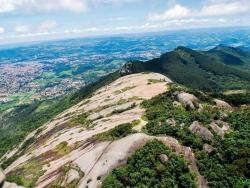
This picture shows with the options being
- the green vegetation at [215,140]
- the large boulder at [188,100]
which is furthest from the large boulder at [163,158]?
the large boulder at [188,100]

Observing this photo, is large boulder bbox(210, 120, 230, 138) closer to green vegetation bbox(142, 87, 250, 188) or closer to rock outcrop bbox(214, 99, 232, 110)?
green vegetation bbox(142, 87, 250, 188)

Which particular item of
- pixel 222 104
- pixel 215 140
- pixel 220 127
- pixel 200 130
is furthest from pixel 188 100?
pixel 215 140

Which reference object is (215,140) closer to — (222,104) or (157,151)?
(157,151)

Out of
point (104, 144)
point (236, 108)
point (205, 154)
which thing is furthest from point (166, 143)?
point (236, 108)

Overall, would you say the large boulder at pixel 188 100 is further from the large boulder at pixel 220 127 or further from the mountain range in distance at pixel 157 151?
the large boulder at pixel 220 127

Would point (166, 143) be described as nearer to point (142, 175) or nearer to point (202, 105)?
point (142, 175)
